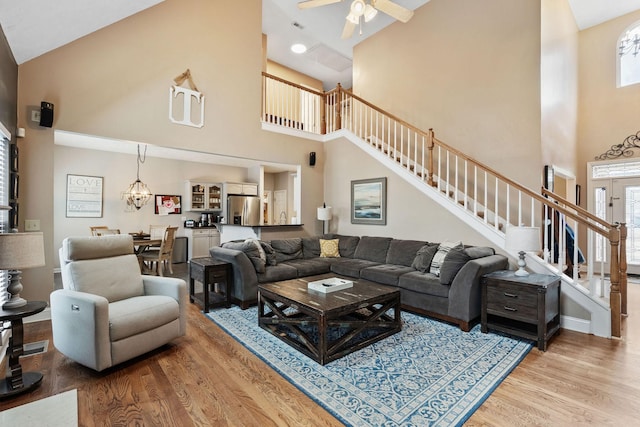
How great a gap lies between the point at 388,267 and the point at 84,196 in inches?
260

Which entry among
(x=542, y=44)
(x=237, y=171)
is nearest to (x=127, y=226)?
(x=237, y=171)

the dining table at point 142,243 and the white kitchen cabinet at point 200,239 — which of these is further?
the white kitchen cabinet at point 200,239

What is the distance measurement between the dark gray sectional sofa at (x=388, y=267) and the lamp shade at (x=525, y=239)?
0.40 m

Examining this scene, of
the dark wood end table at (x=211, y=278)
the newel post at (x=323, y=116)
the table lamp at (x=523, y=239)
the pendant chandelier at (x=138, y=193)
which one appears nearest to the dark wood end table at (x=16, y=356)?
the dark wood end table at (x=211, y=278)

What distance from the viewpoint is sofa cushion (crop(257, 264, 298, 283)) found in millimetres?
4355

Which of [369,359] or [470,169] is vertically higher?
[470,169]

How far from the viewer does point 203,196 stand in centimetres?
828

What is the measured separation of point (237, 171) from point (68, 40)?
17.6ft

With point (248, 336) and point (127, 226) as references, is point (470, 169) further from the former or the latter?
point (127, 226)

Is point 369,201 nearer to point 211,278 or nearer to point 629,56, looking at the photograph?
point 211,278

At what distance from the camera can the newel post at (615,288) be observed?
3.20 m

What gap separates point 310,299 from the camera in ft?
9.89

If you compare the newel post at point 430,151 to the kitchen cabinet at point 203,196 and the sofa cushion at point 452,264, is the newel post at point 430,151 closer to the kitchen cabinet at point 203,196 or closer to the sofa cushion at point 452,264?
the sofa cushion at point 452,264

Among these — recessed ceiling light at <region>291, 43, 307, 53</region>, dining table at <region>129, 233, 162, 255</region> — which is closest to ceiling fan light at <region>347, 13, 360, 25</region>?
recessed ceiling light at <region>291, 43, 307, 53</region>
